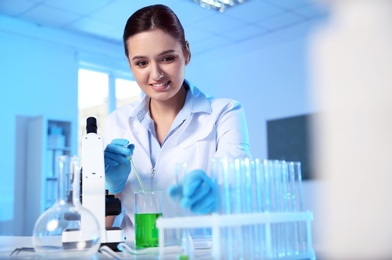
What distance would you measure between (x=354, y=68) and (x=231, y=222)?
10.8ft

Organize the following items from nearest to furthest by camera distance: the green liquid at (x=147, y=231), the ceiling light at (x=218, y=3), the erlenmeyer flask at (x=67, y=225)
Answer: the erlenmeyer flask at (x=67, y=225), the green liquid at (x=147, y=231), the ceiling light at (x=218, y=3)

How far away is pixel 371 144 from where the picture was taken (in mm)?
1641

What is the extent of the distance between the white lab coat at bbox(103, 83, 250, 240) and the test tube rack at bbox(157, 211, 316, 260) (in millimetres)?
571

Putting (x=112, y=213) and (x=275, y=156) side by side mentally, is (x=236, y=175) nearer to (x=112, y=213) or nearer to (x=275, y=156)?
(x=112, y=213)

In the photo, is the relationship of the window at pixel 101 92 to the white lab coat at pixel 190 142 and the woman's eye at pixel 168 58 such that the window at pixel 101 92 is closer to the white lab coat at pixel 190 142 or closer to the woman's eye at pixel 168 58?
the white lab coat at pixel 190 142

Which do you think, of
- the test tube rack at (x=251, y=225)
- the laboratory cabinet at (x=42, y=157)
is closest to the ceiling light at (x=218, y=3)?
the laboratory cabinet at (x=42, y=157)

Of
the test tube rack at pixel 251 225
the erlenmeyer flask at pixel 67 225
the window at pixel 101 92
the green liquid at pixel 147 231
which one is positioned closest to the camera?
the test tube rack at pixel 251 225

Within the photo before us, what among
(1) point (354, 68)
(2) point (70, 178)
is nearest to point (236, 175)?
(2) point (70, 178)

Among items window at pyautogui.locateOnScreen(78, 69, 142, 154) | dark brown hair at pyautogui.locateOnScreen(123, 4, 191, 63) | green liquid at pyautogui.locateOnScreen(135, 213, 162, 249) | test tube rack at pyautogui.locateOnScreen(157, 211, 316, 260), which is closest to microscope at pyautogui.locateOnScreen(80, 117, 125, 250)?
green liquid at pyautogui.locateOnScreen(135, 213, 162, 249)

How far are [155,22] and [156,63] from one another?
6.6 inches

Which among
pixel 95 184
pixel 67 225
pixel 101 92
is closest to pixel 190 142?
pixel 95 184

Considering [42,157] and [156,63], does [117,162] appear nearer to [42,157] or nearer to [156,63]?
[156,63]

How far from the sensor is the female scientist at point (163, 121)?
1.51m

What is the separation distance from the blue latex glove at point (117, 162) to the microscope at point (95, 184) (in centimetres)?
13
